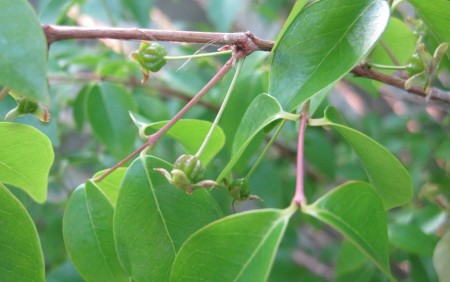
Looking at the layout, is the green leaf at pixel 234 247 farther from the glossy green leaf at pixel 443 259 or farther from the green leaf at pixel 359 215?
the glossy green leaf at pixel 443 259

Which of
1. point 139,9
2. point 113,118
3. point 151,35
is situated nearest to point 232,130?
point 113,118

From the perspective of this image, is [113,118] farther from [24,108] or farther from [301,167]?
[301,167]

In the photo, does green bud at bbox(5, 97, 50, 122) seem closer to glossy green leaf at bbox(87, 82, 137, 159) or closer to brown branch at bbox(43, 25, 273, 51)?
brown branch at bbox(43, 25, 273, 51)

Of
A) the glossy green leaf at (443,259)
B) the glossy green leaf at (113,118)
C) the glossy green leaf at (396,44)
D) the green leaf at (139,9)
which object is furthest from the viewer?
the green leaf at (139,9)

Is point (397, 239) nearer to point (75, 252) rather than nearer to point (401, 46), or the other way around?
point (401, 46)

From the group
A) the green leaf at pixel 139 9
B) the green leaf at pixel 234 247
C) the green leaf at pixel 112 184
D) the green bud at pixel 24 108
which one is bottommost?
the green leaf at pixel 139 9

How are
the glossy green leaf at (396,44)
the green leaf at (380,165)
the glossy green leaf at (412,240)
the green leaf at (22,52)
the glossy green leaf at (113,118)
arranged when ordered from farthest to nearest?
1. the glossy green leaf at (113,118)
2. the glossy green leaf at (412,240)
3. the glossy green leaf at (396,44)
4. the green leaf at (380,165)
5. the green leaf at (22,52)

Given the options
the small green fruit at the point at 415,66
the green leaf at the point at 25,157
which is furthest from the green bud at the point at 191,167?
the small green fruit at the point at 415,66
